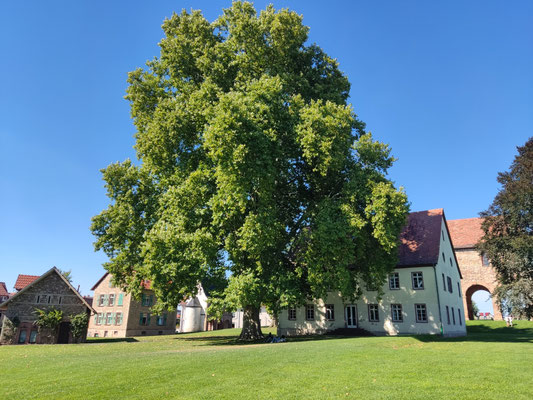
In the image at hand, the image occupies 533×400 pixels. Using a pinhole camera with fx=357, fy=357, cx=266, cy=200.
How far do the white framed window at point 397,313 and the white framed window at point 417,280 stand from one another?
7.95ft

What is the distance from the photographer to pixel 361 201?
81.4 ft

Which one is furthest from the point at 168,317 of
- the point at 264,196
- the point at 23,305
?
the point at 264,196

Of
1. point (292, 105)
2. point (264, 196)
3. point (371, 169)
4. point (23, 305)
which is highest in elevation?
point (292, 105)

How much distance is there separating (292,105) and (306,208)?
7616mm

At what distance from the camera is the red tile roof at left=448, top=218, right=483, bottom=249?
52.2 meters

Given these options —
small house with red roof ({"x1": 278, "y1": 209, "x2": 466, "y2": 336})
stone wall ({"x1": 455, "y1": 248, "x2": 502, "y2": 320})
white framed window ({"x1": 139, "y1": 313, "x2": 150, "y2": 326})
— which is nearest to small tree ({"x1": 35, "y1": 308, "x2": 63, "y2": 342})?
white framed window ({"x1": 139, "y1": 313, "x2": 150, "y2": 326})

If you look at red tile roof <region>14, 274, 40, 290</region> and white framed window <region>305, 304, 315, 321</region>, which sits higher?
red tile roof <region>14, 274, 40, 290</region>

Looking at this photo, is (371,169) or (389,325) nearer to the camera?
(371,169)

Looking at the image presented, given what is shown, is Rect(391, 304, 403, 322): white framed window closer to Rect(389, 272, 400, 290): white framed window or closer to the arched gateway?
Rect(389, 272, 400, 290): white framed window

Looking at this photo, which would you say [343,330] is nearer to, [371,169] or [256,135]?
[371,169]

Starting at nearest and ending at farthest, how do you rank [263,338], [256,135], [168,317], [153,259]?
1. [256,135]
2. [153,259]
3. [263,338]
4. [168,317]

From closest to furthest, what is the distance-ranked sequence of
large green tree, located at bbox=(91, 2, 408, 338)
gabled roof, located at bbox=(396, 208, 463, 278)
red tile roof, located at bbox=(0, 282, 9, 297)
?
large green tree, located at bbox=(91, 2, 408, 338) → gabled roof, located at bbox=(396, 208, 463, 278) → red tile roof, located at bbox=(0, 282, 9, 297)

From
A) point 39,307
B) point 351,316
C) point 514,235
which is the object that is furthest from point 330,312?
point 39,307

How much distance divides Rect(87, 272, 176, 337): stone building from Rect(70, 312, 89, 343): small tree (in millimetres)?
10207
